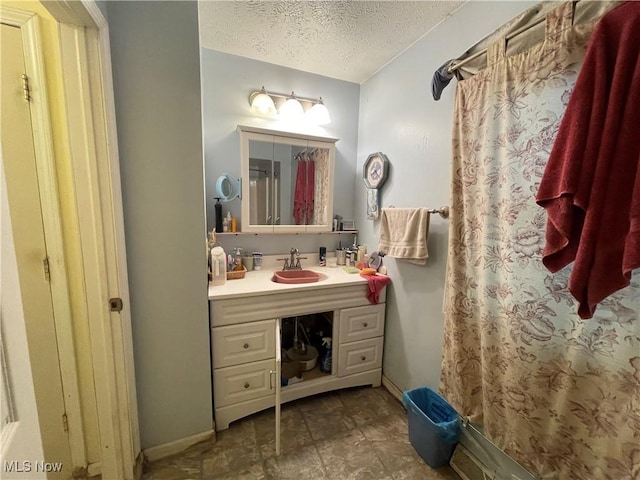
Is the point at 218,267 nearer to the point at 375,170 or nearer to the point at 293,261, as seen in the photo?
the point at 293,261

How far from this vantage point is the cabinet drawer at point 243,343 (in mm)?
1479

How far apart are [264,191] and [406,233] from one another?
107cm

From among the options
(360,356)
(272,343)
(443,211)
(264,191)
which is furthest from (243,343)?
(443,211)

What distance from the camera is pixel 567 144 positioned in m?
0.79

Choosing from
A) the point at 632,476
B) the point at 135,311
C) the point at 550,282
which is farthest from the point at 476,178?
the point at 135,311

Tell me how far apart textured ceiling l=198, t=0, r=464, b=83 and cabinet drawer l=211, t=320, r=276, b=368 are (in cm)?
172

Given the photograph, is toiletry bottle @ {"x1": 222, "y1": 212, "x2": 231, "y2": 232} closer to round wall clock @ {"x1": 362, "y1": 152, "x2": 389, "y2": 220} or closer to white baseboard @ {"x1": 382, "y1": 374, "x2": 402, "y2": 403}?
round wall clock @ {"x1": 362, "y1": 152, "x2": 389, "y2": 220}

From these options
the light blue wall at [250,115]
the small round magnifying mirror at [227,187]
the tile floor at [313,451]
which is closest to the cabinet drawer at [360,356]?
the tile floor at [313,451]

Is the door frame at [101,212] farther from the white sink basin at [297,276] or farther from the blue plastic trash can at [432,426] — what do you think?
the blue plastic trash can at [432,426]

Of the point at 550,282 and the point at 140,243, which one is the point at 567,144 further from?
the point at 140,243

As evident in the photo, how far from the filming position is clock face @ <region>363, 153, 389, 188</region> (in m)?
1.87

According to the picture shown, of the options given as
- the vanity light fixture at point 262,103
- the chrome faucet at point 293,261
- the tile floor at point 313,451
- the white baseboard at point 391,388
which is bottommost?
the tile floor at point 313,451

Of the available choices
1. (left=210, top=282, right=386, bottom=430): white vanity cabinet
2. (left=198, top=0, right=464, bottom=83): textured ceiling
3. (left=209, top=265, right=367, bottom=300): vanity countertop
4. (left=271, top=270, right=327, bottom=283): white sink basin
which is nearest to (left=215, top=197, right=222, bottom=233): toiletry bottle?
(left=209, top=265, right=367, bottom=300): vanity countertop

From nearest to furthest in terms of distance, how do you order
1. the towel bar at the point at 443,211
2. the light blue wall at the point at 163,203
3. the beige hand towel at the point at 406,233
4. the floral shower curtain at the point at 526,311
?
the floral shower curtain at the point at 526,311, the light blue wall at the point at 163,203, the towel bar at the point at 443,211, the beige hand towel at the point at 406,233
